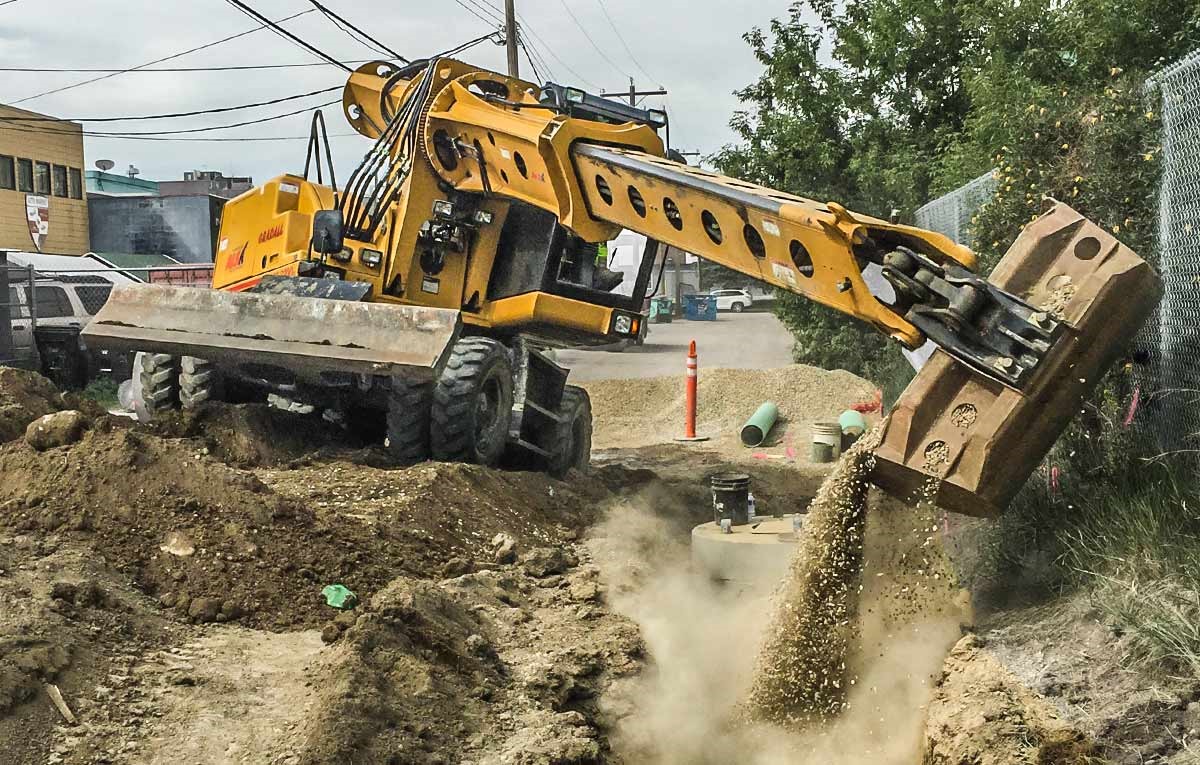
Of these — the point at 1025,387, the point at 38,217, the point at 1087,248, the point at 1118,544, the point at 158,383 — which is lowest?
the point at 38,217

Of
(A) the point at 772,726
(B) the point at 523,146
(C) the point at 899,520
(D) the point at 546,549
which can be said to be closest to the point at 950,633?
(C) the point at 899,520

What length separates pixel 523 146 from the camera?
924 cm

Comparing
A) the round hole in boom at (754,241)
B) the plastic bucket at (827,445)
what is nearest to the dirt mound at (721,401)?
the plastic bucket at (827,445)

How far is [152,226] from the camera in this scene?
43.0 m

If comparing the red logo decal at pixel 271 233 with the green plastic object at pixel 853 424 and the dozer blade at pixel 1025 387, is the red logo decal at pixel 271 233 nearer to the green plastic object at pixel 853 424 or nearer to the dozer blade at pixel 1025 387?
the green plastic object at pixel 853 424

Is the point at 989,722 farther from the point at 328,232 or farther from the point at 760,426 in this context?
the point at 760,426

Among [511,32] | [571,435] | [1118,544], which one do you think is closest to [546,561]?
[571,435]

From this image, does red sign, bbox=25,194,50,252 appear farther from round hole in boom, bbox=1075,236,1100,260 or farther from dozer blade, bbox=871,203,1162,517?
round hole in boom, bbox=1075,236,1100,260

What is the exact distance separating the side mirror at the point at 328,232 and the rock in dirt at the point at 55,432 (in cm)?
293

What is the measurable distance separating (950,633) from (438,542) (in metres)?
3.41

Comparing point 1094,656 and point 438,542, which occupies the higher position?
point 1094,656

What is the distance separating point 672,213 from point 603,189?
1.07 meters

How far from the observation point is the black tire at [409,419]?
9375 mm

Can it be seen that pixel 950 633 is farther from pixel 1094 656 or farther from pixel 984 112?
pixel 984 112
